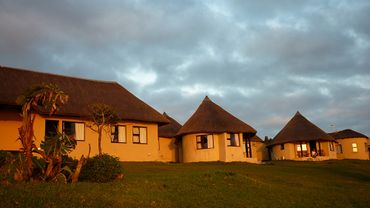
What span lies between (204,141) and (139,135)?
8.18m

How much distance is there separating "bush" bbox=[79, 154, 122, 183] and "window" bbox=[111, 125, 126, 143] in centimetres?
1634

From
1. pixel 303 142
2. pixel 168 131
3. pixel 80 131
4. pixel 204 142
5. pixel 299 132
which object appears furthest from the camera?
pixel 303 142

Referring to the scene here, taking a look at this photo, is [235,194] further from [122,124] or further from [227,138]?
[227,138]

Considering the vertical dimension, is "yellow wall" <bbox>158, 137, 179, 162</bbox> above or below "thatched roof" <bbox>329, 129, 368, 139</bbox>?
below

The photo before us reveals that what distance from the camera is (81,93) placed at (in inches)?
1436

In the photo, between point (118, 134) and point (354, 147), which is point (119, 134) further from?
point (354, 147)

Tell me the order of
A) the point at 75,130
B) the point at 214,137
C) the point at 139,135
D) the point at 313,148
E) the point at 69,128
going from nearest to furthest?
the point at 69,128, the point at 75,130, the point at 139,135, the point at 214,137, the point at 313,148

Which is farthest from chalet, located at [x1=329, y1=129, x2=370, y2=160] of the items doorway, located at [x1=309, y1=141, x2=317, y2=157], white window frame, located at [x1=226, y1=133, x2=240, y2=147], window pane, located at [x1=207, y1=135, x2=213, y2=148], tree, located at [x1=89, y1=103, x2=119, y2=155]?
tree, located at [x1=89, y1=103, x2=119, y2=155]

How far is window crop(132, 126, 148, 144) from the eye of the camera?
3747 centimetres

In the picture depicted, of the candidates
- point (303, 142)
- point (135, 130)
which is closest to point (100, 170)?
point (135, 130)

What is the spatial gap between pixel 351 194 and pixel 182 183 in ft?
27.8

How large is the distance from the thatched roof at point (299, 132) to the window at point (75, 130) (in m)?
28.7

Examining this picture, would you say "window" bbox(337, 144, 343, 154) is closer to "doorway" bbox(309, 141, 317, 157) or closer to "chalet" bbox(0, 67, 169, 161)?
"doorway" bbox(309, 141, 317, 157)

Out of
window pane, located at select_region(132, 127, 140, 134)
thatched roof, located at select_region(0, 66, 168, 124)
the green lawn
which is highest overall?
thatched roof, located at select_region(0, 66, 168, 124)
